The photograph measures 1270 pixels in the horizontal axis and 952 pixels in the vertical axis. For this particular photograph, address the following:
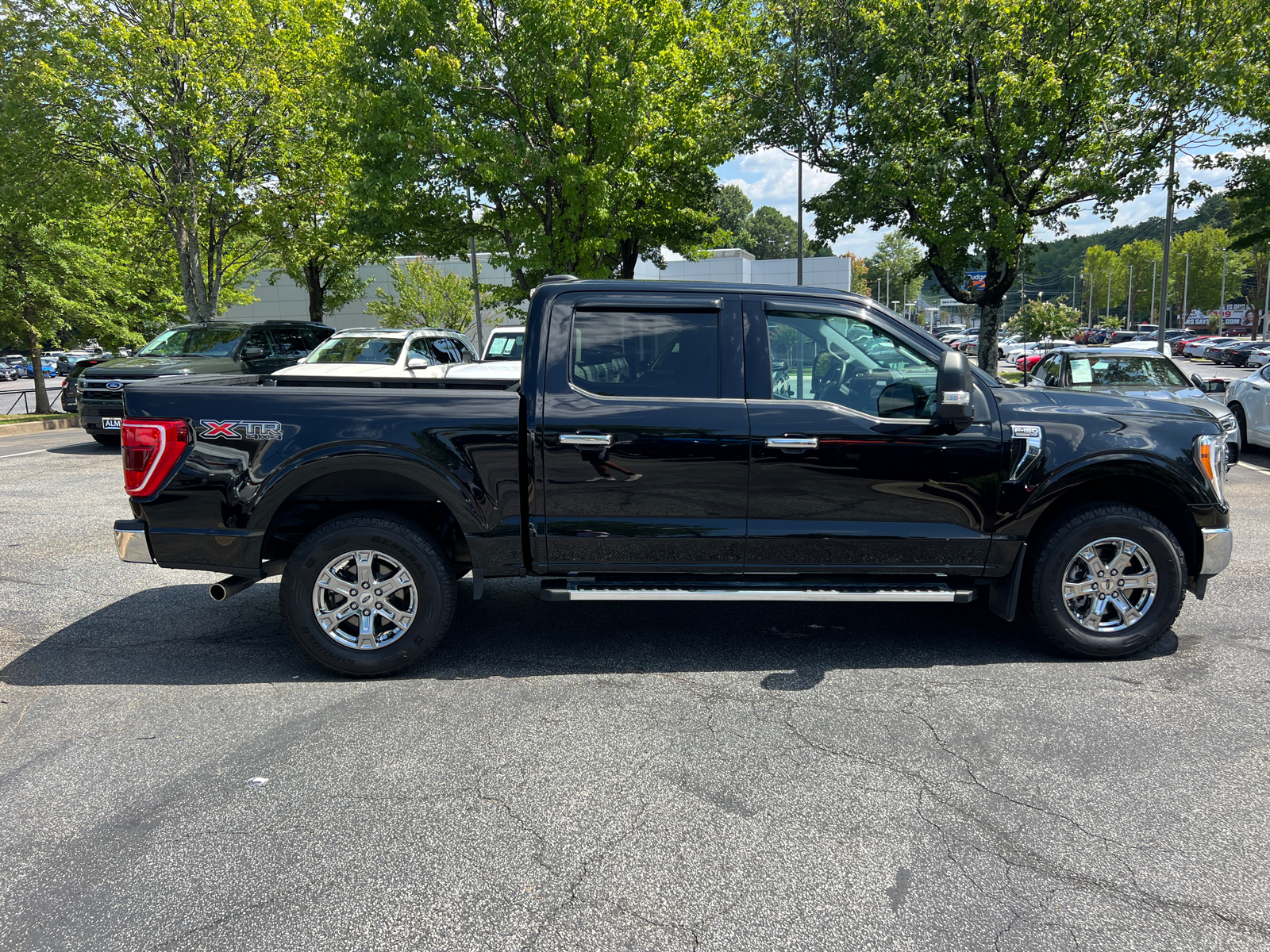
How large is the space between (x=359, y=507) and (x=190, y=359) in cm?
1114

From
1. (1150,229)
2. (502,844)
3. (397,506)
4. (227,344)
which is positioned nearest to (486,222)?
(227,344)

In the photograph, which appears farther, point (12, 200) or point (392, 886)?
point (12, 200)

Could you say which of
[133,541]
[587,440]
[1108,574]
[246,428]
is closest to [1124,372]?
[1108,574]

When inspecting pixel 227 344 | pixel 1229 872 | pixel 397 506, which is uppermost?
pixel 227 344

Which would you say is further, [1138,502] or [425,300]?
[425,300]

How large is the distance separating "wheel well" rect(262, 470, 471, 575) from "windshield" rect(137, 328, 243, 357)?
35.6ft

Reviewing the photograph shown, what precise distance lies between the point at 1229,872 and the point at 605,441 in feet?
10.00

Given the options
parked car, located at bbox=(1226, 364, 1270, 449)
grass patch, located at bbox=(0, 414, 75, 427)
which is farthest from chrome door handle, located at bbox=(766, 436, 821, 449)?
grass patch, located at bbox=(0, 414, 75, 427)

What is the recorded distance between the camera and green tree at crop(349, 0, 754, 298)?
17.3m

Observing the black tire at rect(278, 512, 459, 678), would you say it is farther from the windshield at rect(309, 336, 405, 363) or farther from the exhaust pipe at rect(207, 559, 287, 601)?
the windshield at rect(309, 336, 405, 363)

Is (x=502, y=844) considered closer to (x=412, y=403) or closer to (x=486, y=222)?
(x=412, y=403)

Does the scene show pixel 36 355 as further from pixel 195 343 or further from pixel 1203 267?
pixel 1203 267

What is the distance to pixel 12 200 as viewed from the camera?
18781 millimetres

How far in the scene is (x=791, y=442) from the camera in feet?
14.7
